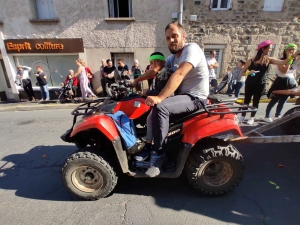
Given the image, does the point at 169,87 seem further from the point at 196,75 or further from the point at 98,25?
the point at 98,25

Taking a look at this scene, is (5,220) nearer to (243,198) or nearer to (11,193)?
(11,193)

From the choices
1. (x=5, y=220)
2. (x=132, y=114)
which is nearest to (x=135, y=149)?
(x=132, y=114)

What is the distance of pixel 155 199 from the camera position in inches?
91.6

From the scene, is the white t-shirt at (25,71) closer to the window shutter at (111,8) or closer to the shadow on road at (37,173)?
the window shutter at (111,8)

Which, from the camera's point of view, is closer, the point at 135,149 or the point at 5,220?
the point at 5,220

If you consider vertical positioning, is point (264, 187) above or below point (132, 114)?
below

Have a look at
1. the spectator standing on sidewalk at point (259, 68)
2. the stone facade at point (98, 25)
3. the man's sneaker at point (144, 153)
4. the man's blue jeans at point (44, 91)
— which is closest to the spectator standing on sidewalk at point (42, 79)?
the man's blue jeans at point (44, 91)

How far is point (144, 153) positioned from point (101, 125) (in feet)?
2.28

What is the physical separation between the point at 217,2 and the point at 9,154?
31.4ft

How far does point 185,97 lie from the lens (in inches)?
86.9

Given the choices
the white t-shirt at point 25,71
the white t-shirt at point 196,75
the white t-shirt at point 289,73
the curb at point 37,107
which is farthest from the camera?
the white t-shirt at point 25,71

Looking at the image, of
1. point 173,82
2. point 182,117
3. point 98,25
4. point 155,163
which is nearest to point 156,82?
point 173,82

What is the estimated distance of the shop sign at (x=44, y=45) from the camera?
28.1 ft

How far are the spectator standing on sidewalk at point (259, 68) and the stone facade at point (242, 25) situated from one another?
5.03 metres
